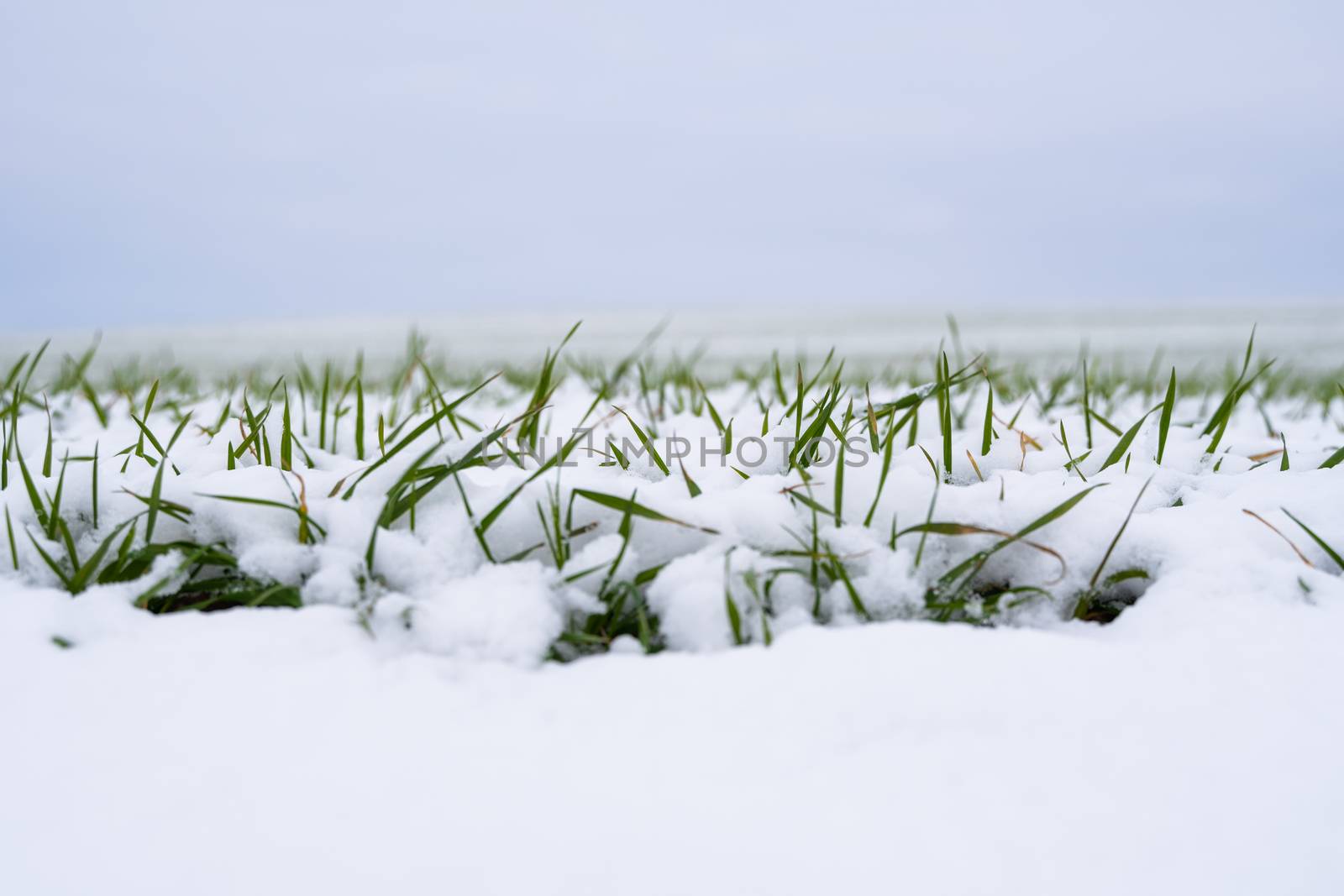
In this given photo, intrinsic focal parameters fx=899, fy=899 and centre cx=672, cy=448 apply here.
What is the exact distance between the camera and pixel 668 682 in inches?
26.7

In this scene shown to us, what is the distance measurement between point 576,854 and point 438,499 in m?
0.46

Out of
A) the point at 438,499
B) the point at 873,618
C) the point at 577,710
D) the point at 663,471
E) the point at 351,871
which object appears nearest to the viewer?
the point at 351,871

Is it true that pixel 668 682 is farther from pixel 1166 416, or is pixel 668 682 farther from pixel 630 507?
pixel 1166 416

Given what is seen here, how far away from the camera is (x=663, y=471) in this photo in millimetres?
1082

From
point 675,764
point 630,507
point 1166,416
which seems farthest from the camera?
point 1166,416

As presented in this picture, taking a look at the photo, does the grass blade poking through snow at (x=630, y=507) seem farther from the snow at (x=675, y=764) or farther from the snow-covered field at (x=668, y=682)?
the snow at (x=675, y=764)

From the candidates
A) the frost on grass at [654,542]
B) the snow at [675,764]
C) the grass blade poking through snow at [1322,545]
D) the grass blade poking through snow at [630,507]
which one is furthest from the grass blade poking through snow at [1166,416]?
the grass blade poking through snow at [630,507]

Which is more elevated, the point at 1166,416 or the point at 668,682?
the point at 1166,416

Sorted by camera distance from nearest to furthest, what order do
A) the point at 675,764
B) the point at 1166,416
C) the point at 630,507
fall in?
1. the point at 675,764
2. the point at 630,507
3. the point at 1166,416

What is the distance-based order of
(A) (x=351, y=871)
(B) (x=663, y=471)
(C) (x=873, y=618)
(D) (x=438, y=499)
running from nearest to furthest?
(A) (x=351, y=871), (C) (x=873, y=618), (D) (x=438, y=499), (B) (x=663, y=471)

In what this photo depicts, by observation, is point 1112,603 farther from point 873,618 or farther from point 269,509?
point 269,509

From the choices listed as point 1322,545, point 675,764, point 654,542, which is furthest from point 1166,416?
point 675,764

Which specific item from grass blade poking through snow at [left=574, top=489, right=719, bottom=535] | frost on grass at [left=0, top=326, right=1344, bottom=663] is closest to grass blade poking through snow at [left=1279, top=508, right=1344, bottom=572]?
frost on grass at [left=0, top=326, right=1344, bottom=663]

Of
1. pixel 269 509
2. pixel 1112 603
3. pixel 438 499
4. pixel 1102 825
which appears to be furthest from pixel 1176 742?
pixel 269 509
